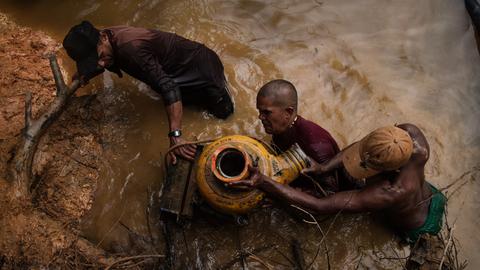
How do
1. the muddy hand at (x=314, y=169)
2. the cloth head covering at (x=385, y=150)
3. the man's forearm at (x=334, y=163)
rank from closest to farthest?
the cloth head covering at (x=385, y=150) < the muddy hand at (x=314, y=169) < the man's forearm at (x=334, y=163)

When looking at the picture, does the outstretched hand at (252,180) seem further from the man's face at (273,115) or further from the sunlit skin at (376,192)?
the man's face at (273,115)

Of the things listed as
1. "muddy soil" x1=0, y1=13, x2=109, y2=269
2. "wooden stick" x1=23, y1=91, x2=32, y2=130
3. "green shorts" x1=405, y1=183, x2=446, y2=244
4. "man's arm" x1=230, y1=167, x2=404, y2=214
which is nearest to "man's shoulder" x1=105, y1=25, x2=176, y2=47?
"wooden stick" x1=23, y1=91, x2=32, y2=130

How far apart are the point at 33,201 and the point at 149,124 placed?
1364 millimetres

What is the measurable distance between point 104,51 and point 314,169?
2111mm

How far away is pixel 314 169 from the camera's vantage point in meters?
3.25

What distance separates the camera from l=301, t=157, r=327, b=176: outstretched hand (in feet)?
10.6

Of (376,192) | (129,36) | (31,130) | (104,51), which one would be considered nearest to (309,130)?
(376,192)

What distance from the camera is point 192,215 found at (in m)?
3.38

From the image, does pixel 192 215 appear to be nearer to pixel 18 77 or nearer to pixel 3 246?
pixel 3 246

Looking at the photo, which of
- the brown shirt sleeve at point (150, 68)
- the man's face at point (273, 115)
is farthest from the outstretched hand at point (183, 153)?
the man's face at point (273, 115)

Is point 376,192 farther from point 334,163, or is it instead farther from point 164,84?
Result: point 164,84

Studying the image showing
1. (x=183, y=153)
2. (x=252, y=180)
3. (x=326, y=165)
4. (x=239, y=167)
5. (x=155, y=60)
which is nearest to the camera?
(x=252, y=180)

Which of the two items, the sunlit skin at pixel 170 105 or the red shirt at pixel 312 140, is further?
the sunlit skin at pixel 170 105

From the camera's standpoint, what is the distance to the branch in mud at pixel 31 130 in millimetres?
3625
